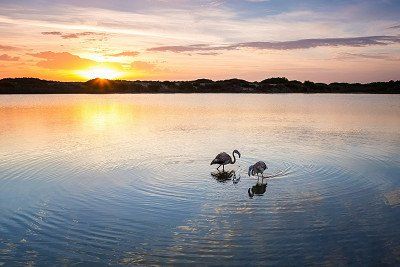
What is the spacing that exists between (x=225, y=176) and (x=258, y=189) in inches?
114

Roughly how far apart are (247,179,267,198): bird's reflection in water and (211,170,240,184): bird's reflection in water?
1.29 meters

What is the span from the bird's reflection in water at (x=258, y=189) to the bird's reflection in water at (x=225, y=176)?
4.24ft

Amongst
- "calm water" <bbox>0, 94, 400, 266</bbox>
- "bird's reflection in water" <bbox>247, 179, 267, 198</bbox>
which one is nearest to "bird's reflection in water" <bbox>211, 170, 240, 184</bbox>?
"calm water" <bbox>0, 94, 400, 266</bbox>

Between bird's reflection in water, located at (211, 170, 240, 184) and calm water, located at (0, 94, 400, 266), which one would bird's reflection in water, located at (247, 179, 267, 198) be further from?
bird's reflection in water, located at (211, 170, 240, 184)

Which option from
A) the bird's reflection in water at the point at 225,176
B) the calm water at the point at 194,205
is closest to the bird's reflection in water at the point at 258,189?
the calm water at the point at 194,205

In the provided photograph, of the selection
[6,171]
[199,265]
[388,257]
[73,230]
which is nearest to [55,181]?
[6,171]

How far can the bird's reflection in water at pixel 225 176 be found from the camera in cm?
1909

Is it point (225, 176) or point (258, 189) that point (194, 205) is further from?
point (225, 176)

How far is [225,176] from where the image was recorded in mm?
19797

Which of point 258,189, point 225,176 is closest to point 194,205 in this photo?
point 258,189

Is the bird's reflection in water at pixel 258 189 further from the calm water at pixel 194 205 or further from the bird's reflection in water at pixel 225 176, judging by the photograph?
the bird's reflection in water at pixel 225 176

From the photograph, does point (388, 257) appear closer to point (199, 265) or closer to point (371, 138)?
point (199, 265)

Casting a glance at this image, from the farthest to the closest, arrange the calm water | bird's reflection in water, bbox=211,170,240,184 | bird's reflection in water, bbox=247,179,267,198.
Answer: bird's reflection in water, bbox=211,170,240,184 < bird's reflection in water, bbox=247,179,267,198 < the calm water

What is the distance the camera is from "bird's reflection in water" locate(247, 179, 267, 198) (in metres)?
16.6
